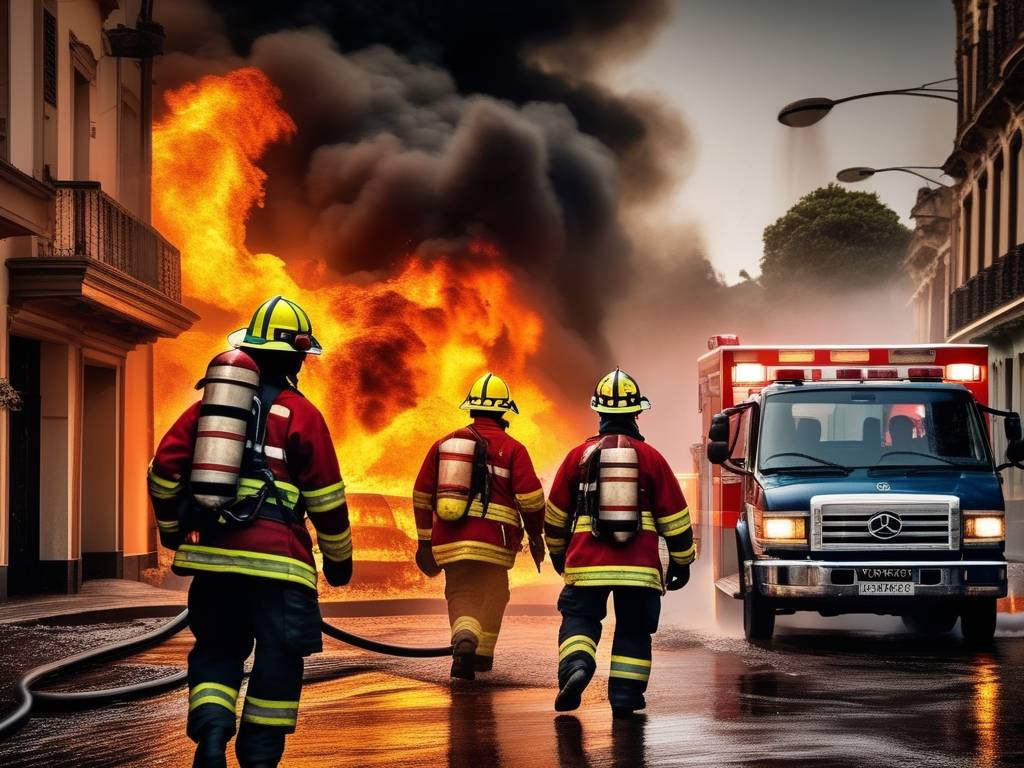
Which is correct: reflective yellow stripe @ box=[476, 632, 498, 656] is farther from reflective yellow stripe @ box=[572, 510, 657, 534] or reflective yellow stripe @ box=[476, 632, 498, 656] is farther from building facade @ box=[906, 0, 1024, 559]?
building facade @ box=[906, 0, 1024, 559]

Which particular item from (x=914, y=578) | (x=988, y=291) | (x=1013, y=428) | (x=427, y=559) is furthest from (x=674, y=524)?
(x=988, y=291)

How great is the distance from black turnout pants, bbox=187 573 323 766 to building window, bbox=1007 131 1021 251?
2651 cm

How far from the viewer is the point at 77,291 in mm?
Result: 16938

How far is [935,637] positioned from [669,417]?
33.5 meters

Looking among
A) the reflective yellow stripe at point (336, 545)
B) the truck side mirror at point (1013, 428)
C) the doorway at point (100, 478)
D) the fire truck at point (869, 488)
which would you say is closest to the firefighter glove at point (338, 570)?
the reflective yellow stripe at point (336, 545)

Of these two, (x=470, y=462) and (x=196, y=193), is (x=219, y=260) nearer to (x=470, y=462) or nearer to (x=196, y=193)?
(x=196, y=193)

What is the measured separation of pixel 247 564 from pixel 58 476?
13.4 metres

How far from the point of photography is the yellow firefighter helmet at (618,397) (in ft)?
27.5

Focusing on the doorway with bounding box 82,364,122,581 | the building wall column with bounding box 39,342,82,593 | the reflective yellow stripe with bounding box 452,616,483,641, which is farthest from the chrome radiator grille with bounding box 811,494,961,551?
the doorway with bounding box 82,364,122,581

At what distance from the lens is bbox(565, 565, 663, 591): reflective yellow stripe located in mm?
7984

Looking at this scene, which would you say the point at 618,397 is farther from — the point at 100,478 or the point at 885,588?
the point at 100,478

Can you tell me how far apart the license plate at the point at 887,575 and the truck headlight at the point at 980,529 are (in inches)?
20.2

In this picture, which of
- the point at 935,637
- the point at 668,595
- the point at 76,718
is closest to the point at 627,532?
the point at 76,718

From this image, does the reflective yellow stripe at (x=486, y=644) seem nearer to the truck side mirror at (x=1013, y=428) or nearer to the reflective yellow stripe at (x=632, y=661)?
the reflective yellow stripe at (x=632, y=661)
